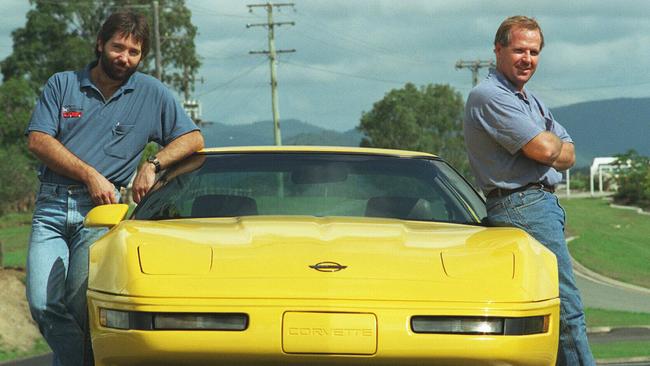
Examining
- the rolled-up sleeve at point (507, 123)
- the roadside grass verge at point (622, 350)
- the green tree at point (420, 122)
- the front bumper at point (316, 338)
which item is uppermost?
the rolled-up sleeve at point (507, 123)

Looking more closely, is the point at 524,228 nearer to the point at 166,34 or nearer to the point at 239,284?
the point at 239,284

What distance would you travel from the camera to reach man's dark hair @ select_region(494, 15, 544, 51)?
6.70 meters

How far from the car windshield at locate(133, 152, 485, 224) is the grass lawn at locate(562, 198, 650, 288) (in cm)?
3913

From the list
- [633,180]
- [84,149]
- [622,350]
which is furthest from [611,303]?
[633,180]

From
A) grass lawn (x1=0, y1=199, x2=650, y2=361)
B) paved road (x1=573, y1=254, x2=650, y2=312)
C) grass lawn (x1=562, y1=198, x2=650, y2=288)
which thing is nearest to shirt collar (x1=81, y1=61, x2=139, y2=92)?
grass lawn (x1=0, y1=199, x2=650, y2=361)

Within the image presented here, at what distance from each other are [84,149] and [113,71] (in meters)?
0.39

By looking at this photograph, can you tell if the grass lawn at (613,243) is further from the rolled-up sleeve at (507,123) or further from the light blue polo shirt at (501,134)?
the rolled-up sleeve at (507,123)

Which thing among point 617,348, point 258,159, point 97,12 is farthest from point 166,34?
point 258,159

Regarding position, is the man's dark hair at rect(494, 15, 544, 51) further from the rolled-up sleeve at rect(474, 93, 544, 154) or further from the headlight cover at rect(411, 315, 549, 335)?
the headlight cover at rect(411, 315, 549, 335)

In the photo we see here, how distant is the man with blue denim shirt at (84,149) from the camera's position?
618 cm

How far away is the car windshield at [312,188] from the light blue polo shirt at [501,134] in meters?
0.19

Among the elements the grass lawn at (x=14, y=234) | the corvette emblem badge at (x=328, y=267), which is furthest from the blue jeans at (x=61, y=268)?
the grass lawn at (x=14, y=234)

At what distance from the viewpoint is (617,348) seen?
19000 millimetres

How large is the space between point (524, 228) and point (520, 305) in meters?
1.54
